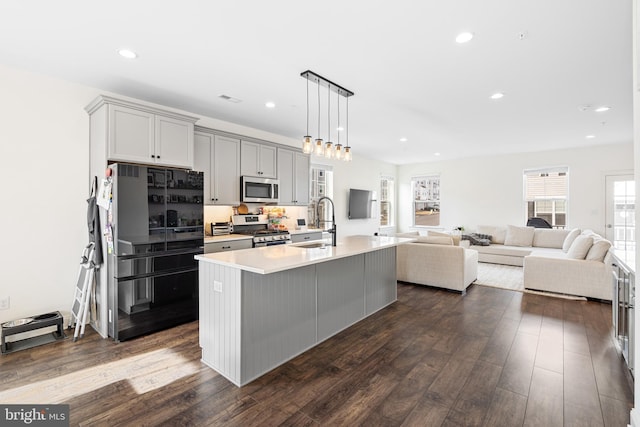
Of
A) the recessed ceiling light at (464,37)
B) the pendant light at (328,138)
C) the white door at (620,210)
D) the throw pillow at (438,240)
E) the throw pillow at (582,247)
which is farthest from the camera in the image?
the white door at (620,210)

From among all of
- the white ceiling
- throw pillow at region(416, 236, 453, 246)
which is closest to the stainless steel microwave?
the white ceiling

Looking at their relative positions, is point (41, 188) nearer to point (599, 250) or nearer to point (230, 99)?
point (230, 99)

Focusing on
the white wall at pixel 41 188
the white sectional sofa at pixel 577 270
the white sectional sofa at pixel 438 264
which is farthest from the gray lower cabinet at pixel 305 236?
the white sectional sofa at pixel 577 270

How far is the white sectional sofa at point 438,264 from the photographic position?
462 cm

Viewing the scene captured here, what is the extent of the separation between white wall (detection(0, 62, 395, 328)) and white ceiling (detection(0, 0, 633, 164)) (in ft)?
0.84

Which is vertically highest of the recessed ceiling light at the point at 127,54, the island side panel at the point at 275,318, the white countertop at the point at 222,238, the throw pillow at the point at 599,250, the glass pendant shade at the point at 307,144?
the recessed ceiling light at the point at 127,54

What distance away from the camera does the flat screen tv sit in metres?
7.54

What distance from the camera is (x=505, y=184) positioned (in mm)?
7781

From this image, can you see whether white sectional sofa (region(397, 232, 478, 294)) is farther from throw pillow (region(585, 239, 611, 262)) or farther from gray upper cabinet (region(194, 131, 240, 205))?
gray upper cabinet (region(194, 131, 240, 205))

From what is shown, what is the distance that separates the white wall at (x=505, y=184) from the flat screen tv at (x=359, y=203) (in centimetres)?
199

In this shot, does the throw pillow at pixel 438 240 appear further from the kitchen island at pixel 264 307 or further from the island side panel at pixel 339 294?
the kitchen island at pixel 264 307

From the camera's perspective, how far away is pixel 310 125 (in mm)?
4961

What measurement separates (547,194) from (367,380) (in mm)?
7382
